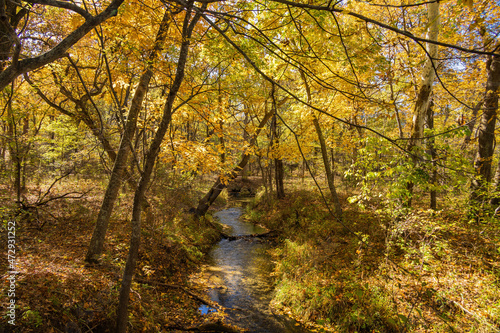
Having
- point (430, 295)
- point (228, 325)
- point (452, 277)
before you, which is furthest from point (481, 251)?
point (228, 325)

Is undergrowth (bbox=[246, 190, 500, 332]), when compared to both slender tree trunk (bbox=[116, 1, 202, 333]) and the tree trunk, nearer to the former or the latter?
slender tree trunk (bbox=[116, 1, 202, 333])

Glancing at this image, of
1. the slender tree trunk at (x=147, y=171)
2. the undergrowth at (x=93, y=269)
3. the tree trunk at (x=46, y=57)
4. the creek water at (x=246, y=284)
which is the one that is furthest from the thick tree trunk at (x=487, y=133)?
the tree trunk at (x=46, y=57)

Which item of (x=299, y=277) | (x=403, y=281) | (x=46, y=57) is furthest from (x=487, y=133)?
(x=46, y=57)

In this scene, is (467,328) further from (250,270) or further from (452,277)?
(250,270)

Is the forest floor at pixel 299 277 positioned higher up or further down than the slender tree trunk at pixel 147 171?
further down

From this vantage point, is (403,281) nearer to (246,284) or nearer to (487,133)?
(246,284)

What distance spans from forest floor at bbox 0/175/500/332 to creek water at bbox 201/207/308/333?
1.36 ft

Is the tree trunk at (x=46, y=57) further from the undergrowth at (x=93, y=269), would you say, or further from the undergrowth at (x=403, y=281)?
the undergrowth at (x=403, y=281)

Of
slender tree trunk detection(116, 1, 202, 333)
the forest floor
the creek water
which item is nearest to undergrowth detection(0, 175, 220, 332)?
the forest floor

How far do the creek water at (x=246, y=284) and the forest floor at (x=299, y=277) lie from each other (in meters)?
0.42

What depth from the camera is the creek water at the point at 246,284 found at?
19.2ft

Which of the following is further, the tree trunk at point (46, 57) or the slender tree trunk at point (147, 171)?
the slender tree trunk at point (147, 171)

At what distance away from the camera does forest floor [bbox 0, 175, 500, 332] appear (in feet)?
13.5

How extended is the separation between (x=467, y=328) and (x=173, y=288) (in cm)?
646
